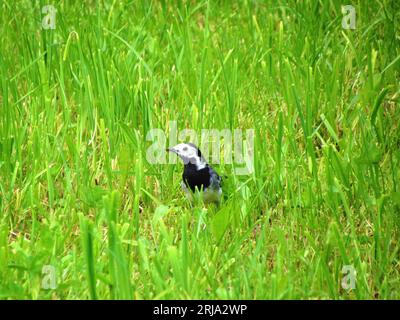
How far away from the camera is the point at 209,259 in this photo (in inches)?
137

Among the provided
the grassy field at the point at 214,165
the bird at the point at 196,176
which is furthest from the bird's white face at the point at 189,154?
the grassy field at the point at 214,165

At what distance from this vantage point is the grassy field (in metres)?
3.37

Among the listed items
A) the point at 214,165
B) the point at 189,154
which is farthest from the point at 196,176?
the point at 214,165

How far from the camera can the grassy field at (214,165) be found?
132 inches

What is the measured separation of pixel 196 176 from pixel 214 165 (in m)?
0.48

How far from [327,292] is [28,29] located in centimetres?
314

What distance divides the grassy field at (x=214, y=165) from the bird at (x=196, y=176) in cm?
9

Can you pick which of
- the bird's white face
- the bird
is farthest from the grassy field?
the bird's white face

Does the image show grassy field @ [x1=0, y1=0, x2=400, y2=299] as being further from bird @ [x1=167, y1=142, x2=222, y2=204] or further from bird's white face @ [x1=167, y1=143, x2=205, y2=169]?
bird's white face @ [x1=167, y1=143, x2=205, y2=169]

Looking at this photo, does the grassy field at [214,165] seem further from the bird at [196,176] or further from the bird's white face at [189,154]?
the bird's white face at [189,154]

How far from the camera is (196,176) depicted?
4.00 meters

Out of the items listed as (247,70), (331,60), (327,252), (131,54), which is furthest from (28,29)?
(327,252)

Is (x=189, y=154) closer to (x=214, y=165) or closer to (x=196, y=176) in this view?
(x=196, y=176)

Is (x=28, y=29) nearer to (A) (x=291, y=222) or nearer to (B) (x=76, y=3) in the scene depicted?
(B) (x=76, y=3)
